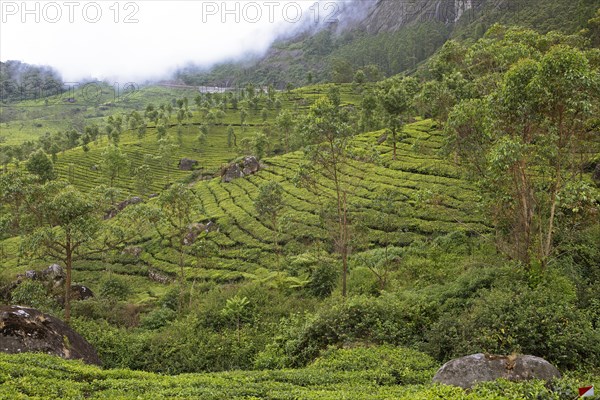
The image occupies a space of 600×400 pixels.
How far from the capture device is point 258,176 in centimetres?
5903

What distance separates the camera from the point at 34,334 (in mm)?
14016

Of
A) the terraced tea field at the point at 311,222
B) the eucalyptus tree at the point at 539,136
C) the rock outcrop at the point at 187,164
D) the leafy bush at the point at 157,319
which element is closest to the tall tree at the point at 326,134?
the eucalyptus tree at the point at 539,136

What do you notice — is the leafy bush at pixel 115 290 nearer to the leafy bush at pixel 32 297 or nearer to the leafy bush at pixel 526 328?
the leafy bush at pixel 32 297

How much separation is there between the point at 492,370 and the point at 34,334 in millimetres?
13961

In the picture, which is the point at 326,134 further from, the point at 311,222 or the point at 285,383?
the point at 311,222

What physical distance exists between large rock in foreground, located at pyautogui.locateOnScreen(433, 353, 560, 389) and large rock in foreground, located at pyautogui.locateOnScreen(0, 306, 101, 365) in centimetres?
1224

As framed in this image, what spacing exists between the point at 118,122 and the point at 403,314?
4411 inches

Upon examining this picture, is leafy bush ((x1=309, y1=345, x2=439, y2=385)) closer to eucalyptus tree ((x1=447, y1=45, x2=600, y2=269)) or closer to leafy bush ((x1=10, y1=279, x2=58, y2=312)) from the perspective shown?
eucalyptus tree ((x1=447, y1=45, x2=600, y2=269))

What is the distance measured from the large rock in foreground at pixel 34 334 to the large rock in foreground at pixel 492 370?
12244mm

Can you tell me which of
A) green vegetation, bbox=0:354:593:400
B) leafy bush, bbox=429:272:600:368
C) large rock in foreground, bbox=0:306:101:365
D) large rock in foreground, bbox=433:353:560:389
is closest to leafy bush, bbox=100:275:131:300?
large rock in foreground, bbox=0:306:101:365

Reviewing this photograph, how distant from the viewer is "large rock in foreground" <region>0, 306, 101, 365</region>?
44.2 feet

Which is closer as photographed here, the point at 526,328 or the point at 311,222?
the point at 526,328

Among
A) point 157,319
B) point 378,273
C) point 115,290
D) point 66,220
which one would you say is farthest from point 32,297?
point 378,273

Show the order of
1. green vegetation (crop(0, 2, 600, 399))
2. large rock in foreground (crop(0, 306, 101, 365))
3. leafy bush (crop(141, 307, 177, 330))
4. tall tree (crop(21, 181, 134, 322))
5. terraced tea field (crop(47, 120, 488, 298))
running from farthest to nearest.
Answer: terraced tea field (crop(47, 120, 488, 298)) < leafy bush (crop(141, 307, 177, 330)) < tall tree (crop(21, 181, 134, 322)) < large rock in foreground (crop(0, 306, 101, 365)) < green vegetation (crop(0, 2, 600, 399))
